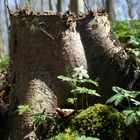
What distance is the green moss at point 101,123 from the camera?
9.33 feet

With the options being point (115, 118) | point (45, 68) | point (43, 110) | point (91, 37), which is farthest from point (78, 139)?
point (91, 37)

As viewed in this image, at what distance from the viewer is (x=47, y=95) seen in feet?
10.8

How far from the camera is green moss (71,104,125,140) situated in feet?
9.33

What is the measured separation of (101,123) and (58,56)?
851mm

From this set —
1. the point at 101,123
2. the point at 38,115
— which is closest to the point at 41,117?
the point at 38,115

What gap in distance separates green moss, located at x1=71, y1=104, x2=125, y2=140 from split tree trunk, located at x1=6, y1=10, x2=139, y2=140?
0.38 m

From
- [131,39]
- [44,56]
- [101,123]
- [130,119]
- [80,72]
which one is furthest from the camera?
[131,39]

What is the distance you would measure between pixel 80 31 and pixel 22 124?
3.56ft

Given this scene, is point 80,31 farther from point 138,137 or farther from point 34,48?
point 138,137

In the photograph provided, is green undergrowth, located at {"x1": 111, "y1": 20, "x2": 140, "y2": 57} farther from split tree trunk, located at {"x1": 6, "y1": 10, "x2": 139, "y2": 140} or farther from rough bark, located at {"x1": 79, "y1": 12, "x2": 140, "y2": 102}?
split tree trunk, located at {"x1": 6, "y1": 10, "x2": 139, "y2": 140}

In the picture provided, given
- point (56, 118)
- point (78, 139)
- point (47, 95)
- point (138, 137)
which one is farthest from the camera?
point (47, 95)

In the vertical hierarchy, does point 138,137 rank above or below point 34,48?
below

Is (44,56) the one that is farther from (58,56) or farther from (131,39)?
(131,39)

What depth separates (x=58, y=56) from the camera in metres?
3.38
